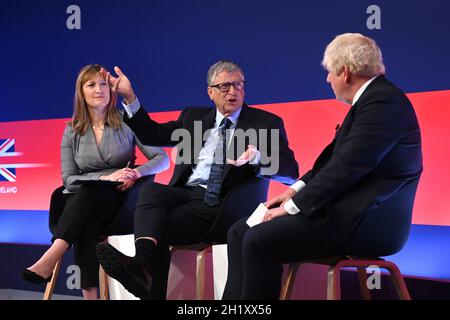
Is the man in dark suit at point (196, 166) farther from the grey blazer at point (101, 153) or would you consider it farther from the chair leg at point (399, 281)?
the chair leg at point (399, 281)

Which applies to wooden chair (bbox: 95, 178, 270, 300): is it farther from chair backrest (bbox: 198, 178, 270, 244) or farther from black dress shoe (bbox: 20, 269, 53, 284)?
black dress shoe (bbox: 20, 269, 53, 284)

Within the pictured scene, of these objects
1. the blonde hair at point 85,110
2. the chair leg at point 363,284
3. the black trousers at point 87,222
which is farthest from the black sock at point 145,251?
the blonde hair at point 85,110

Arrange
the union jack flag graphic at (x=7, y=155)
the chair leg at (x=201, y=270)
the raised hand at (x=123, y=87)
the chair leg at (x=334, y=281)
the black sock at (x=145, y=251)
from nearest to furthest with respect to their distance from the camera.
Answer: the chair leg at (x=334, y=281) → the black sock at (x=145, y=251) → the chair leg at (x=201, y=270) → the raised hand at (x=123, y=87) → the union jack flag graphic at (x=7, y=155)

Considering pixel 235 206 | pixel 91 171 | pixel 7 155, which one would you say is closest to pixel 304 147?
pixel 235 206

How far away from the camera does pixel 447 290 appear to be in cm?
334

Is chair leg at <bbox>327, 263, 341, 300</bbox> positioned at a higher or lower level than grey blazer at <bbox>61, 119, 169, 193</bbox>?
lower

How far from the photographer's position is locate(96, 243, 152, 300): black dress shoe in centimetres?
278

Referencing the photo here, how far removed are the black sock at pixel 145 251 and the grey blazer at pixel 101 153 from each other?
3.02 feet

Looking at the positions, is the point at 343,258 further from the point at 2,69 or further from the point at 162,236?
the point at 2,69

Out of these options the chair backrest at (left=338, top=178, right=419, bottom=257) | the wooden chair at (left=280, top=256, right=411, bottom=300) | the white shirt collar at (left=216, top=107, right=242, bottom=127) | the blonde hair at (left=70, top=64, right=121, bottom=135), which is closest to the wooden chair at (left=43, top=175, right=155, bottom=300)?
the blonde hair at (left=70, top=64, right=121, bottom=135)

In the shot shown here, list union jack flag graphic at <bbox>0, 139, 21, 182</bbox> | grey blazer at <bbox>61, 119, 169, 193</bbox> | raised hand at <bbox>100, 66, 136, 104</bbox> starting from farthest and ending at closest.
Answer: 1. union jack flag graphic at <bbox>0, 139, 21, 182</bbox>
2. grey blazer at <bbox>61, 119, 169, 193</bbox>
3. raised hand at <bbox>100, 66, 136, 104</bbox>

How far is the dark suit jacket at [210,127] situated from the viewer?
3277 millimetres

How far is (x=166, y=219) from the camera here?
10.6 feet

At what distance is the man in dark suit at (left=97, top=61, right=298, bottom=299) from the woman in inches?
13.2
